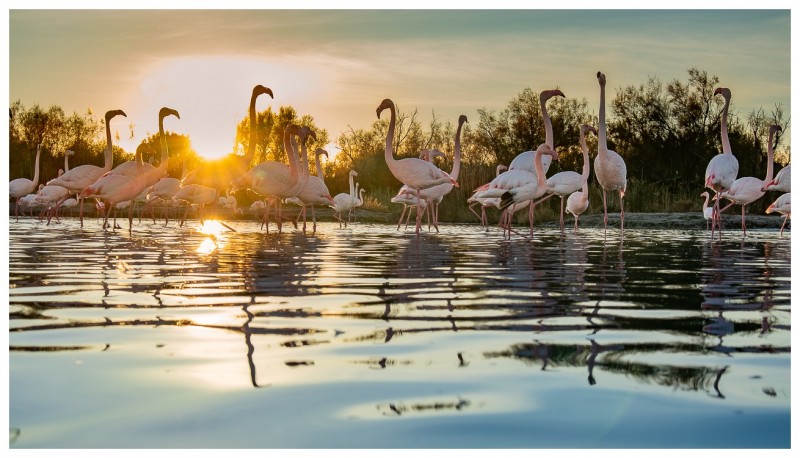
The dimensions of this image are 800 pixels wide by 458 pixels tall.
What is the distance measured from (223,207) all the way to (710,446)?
2447 cm

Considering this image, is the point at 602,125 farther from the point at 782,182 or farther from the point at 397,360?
the point at 397,360

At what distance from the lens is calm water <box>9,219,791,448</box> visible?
285 cm

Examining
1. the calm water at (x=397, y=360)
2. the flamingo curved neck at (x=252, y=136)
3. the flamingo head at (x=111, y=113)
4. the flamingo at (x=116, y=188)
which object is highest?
the flamingo head at (x=111, y=113)

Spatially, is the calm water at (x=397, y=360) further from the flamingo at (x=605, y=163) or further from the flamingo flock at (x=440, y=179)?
the flamingo at (x=605, y=163)

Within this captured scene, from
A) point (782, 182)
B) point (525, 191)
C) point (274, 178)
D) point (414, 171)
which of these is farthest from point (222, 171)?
point (782, 182)

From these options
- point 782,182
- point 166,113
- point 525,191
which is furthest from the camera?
point 166,113

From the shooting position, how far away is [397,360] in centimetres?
385

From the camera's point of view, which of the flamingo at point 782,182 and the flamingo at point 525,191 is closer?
the flamingo at point 525,191

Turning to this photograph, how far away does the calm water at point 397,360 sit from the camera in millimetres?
2854

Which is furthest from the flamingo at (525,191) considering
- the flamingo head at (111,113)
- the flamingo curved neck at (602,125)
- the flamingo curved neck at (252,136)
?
the flamingo head at (111,113)

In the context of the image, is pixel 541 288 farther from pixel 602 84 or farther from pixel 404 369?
pixel 602 84

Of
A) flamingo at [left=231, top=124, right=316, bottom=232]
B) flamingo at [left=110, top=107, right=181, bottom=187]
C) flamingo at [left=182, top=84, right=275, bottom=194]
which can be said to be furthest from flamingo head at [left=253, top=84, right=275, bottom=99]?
flamingo at [left=110, top=107, right=181, bottom=187]

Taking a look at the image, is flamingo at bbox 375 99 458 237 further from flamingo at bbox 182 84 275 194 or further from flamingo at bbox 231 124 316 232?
flamingo at bbox 182 84 275 194

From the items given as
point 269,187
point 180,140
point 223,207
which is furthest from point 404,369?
point 180,140
